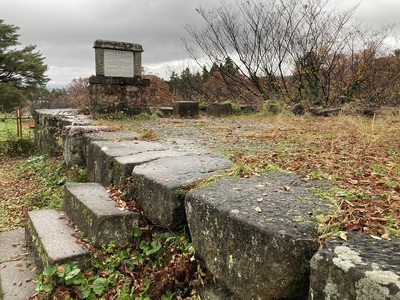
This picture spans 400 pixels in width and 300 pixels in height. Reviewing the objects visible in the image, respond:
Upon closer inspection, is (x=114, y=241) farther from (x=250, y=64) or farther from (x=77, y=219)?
(x=250, y=64)

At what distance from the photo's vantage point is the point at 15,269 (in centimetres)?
233

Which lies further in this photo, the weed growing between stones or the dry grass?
the weed growing between stones

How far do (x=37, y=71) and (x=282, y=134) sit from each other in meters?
25.4

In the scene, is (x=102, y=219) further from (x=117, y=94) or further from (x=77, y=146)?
(x=117, y=94)

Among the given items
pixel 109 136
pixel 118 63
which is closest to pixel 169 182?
pixel 109 136

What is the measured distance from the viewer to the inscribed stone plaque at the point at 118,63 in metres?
6.51

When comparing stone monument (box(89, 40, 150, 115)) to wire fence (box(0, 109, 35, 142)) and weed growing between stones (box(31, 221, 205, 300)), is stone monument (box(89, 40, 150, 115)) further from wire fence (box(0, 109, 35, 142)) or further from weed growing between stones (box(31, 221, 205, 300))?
weed growing between stones (box(31, 221, 205, 300))

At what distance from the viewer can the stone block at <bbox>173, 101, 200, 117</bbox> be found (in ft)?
26.8

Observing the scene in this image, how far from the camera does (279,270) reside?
1132 millimetres

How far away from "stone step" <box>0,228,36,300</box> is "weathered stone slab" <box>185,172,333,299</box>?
4.21 feet

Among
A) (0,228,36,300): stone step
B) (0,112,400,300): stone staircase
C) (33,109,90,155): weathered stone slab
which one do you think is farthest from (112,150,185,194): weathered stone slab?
(33,109,90,155): weathered stone slab

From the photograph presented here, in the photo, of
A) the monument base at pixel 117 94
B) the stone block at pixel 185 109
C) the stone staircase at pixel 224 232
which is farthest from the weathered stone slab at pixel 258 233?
the stone block at pixel 185 109

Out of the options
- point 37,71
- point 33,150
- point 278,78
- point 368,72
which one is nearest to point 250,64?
point 278,78

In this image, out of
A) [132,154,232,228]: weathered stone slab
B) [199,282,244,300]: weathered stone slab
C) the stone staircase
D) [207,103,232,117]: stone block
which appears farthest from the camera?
[207,103,232,117]: stone block
